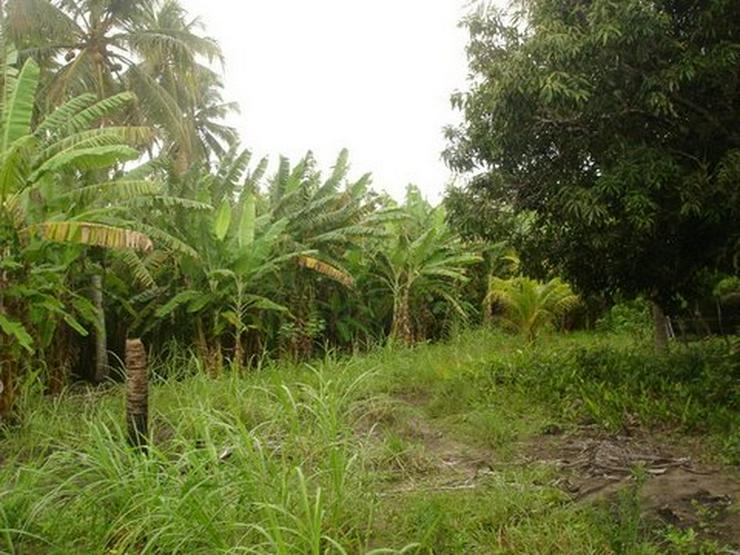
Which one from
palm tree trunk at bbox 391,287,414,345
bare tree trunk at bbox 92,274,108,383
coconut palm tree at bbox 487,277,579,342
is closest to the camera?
bare tree trunk at bbox 92,274,108,383

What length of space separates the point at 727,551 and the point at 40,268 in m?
7.03

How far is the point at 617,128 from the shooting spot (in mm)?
6617

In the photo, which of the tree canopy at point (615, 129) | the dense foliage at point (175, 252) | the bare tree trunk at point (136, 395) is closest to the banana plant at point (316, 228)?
the dense foliage at point (175, 252)

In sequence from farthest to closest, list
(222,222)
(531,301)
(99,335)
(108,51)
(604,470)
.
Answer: (108,51) → (531,301) → (99,335) → (222,222) → (604,470)

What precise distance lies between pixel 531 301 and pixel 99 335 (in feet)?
25.6

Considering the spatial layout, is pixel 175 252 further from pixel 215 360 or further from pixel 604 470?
pixel 604 470

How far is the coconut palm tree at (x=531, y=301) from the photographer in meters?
13.1

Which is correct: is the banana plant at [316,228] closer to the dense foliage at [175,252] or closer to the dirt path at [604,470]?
the dense foliage at [175,252]

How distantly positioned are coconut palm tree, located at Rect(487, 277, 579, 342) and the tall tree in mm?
5194

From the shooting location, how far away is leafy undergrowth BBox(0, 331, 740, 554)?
3.85m

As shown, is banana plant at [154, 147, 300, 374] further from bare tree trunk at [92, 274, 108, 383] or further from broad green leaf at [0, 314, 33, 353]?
broad green leaf at [0, 314, 33, 353]

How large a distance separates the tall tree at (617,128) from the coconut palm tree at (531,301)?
5.19m

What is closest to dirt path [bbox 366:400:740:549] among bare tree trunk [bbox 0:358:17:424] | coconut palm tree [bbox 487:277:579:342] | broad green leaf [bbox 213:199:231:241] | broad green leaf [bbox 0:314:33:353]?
broad green leaf [bbox 0:314:33:353]

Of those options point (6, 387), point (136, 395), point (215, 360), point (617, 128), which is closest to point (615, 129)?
point (617, 128)
